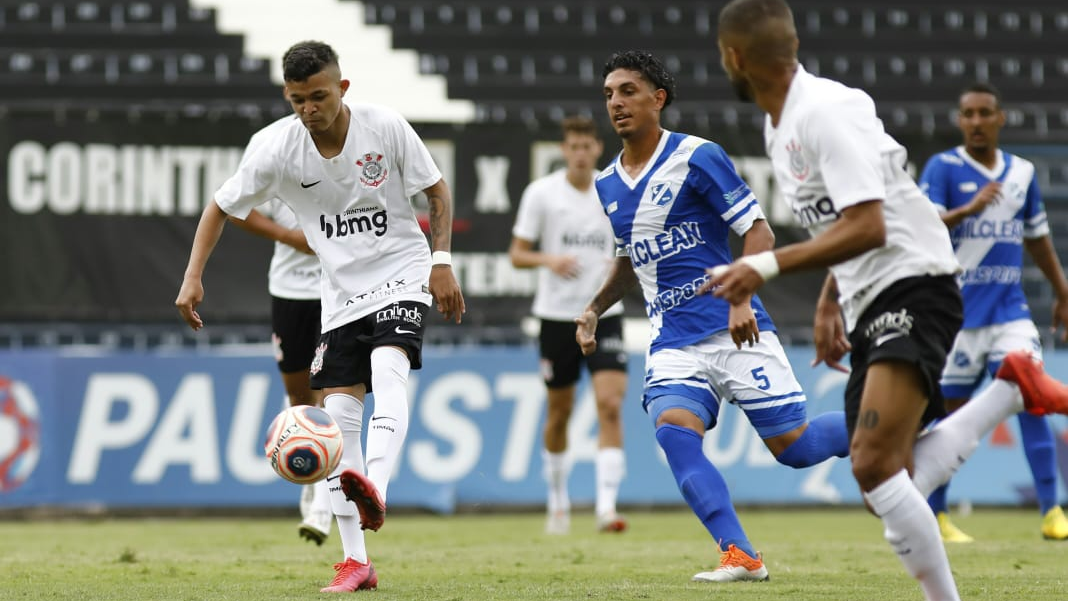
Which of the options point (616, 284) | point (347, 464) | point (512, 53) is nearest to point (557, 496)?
point (616, 284)

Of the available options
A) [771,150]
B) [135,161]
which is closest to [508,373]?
[135,161]

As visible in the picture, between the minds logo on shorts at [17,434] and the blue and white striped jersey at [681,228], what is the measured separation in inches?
253

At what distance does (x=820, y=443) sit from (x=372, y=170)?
7.06 feet

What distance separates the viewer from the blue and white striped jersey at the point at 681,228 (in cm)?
600

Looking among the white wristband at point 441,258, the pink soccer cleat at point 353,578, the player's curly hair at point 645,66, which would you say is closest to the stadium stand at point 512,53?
the player's curly hair at point 645,66

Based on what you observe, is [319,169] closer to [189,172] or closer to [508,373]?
[508,373]

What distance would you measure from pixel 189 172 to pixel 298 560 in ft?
19.5

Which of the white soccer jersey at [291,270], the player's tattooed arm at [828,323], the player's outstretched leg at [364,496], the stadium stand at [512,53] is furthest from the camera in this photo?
the stadium stand at [512,53]

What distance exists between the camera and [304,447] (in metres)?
5.23

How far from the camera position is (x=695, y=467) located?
5789 mm

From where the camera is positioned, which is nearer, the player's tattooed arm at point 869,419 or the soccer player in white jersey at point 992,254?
the player's tattooed arm at point 869,419

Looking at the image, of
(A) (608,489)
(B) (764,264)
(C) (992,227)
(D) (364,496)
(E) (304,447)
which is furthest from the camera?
(A) (608,489)

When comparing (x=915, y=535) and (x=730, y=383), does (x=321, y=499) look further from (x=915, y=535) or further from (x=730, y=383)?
(x=915, y=535)

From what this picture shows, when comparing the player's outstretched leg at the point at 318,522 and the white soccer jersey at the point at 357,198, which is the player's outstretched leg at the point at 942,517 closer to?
the player's outstretched leg at the point at 318,522
